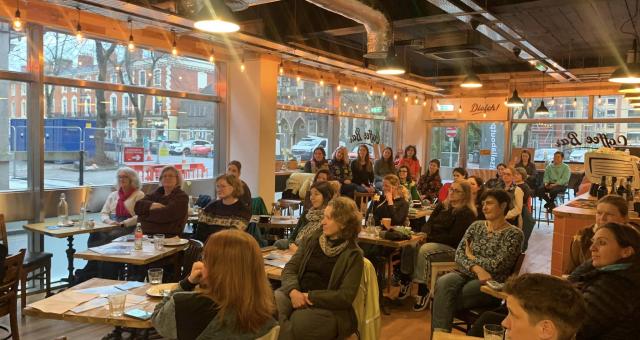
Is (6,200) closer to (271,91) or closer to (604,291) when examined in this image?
(271,91)

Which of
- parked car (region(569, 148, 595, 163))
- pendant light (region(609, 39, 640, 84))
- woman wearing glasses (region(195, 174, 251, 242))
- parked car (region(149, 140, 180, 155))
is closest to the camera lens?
woman wearing glasses (region(195, 174, 251, 242))

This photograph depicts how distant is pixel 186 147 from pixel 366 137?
5411 millimetres

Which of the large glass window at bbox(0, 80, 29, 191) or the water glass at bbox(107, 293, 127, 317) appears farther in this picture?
the large glass window at bbox(0, 80, 29, 191)

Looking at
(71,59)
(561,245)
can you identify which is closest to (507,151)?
(561,245)

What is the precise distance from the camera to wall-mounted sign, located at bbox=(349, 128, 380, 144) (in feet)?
38.6

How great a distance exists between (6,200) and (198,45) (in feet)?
11.6

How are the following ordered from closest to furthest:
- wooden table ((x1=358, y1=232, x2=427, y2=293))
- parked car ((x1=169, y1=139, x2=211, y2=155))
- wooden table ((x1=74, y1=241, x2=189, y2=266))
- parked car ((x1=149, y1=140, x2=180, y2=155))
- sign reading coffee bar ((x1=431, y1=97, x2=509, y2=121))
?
wooden table ((x1=74, y1=241, x2=189, y2=266))
wooden table ((x1=358, y1=232, x2=427, y2=293))
parked car ((x1=149, y1=140, x2=180, y2=155))
parked car ((x1=169, y1=139, x2=211, y2=155))
sign reading coffee bar ((x1=431, y1=97, x2=509, y2=121))

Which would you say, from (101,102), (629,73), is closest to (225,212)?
(101,102)

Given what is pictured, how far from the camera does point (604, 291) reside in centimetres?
246

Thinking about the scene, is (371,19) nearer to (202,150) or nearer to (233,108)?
(233,108)

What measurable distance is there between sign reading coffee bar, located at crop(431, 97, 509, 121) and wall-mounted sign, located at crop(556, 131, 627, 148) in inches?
59.1

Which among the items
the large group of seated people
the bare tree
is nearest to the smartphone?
the large group of seated people

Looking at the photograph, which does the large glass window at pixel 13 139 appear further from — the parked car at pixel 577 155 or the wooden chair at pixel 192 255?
the parked car at pixel 577 155

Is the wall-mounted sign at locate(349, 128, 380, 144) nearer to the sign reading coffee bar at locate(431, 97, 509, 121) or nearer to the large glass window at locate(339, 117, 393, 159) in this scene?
the large glass window at locate(339, 117, 393, 159)
